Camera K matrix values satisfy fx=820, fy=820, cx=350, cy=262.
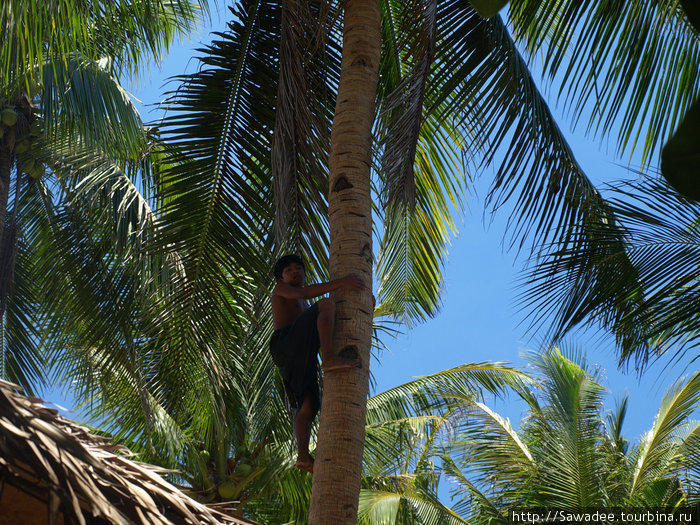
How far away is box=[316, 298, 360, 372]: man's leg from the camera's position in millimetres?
3748

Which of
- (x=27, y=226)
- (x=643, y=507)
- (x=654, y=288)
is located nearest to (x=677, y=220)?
(x=654, y=288)

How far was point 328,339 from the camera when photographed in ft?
12.6

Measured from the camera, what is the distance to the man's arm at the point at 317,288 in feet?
12.9

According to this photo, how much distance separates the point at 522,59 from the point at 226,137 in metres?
2.69

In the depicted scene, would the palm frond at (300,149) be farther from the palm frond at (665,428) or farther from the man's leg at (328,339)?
the palm frond at (665,428)

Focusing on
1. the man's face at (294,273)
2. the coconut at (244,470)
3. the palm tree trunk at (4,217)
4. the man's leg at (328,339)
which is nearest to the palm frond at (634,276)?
the man's face at (294,273)

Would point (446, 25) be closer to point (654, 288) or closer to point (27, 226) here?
point (654, 288)

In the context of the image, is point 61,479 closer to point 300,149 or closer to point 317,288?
point 317,288

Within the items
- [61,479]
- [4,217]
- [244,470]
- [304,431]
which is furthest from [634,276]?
[4,217]

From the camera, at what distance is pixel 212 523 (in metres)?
2.90

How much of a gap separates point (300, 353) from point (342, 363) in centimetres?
66

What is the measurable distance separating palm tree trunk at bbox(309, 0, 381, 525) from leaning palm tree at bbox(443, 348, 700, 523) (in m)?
8.46

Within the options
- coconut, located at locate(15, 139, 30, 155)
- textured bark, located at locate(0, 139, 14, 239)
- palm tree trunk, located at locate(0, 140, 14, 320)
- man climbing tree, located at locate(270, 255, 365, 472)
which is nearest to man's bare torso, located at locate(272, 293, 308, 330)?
man climbing tree, located at locate(270, 255, 365, 472)

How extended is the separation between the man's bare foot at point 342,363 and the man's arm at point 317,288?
36 cm
